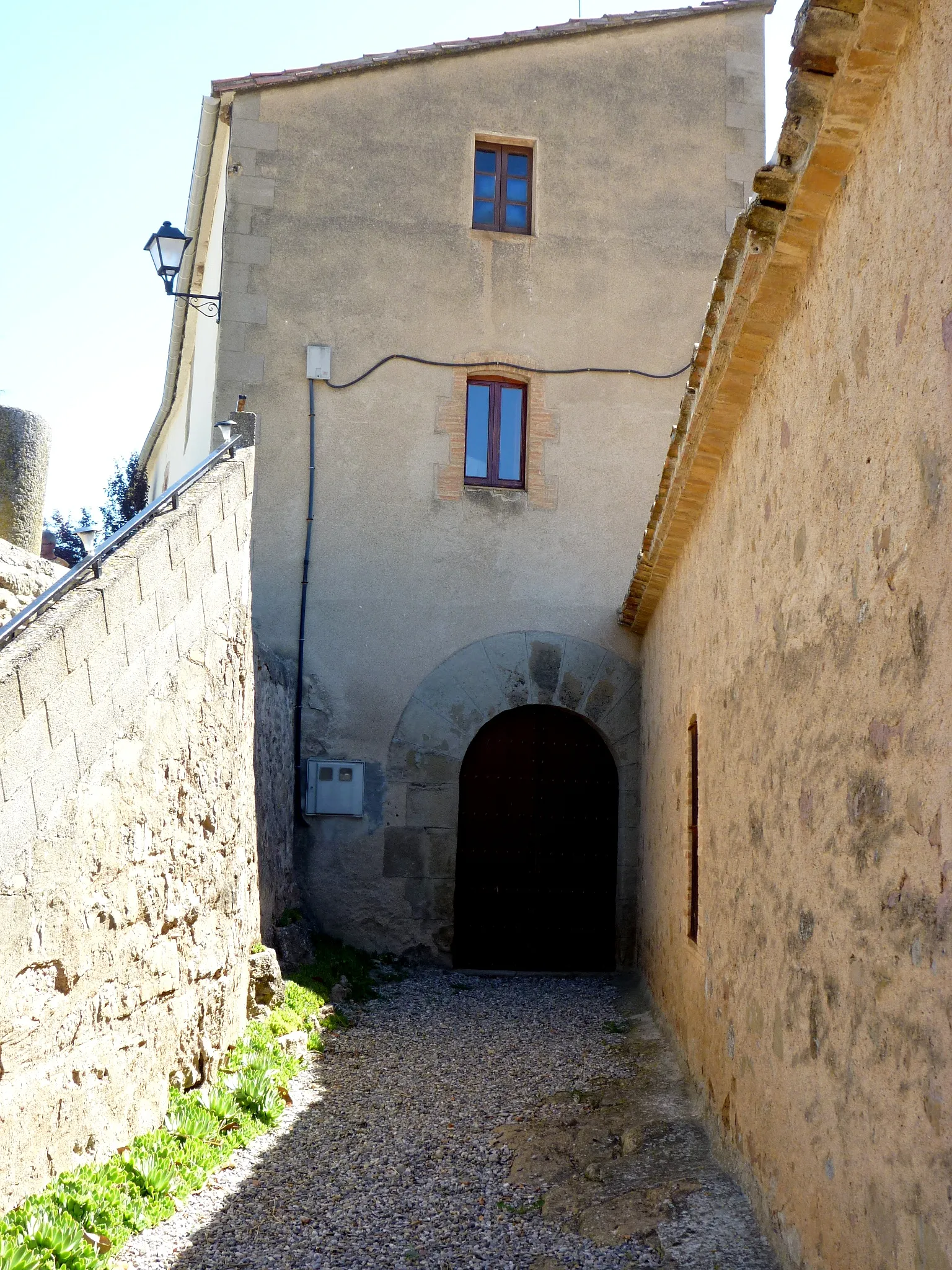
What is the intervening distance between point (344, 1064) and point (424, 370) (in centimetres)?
525

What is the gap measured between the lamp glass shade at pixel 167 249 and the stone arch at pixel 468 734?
11.6 feet

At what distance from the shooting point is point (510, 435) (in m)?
8.91

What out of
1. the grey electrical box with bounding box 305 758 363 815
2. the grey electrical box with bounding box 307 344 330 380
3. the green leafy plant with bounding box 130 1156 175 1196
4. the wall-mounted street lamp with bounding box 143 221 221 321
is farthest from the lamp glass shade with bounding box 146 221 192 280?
the green leafy plant with bounding box 130 1156 175 1196

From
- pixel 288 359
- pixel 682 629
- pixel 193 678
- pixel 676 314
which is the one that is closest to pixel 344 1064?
pixel 193 678

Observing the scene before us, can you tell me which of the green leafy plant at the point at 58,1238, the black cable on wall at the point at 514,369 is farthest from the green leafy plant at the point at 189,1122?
the black cable on wall at the point at 514,369

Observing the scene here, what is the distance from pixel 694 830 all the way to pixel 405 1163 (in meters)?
2.29

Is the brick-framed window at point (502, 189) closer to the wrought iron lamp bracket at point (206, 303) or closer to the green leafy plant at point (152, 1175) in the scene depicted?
the wrought iron lamp bracket at point (206, 303)

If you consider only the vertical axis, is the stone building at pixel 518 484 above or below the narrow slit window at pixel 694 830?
above

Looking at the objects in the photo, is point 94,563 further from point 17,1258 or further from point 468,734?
point 468,734

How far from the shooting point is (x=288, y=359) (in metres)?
8.52

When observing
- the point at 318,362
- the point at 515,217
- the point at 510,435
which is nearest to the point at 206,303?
the point at 318,362

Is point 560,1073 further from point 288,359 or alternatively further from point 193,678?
point 288,359

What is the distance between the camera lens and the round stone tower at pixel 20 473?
6.03m

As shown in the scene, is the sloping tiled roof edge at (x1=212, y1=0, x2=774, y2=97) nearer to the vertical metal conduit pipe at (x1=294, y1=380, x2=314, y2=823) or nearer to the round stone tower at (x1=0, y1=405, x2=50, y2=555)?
the vertical metal conduit pipe at (x1=294, y1=380, x2=314, y2=823)
